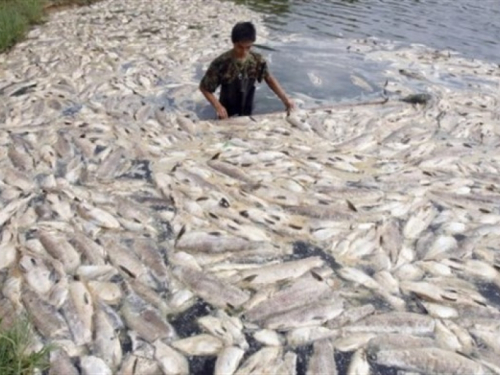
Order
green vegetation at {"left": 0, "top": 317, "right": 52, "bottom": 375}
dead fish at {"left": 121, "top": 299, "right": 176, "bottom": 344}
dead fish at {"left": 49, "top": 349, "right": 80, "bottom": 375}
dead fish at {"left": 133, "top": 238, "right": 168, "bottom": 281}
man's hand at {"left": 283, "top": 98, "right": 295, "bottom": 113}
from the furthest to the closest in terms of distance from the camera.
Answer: man's hand at {"left": 283, "top": 98, "right": 295, "bottom": 113} → dead fish at {"left": 133, "top": 238, "right": 168, "bottom": 281} → dead fish at {"left": 121, "top": 299, "right": 176, "bottom": 344} → dead fish at {"left": 49, "top": 349, "right": 80, "bottom": 375} → green vegetation at {"left": 0, "top": 317, "right": 52, "bottom": 375}

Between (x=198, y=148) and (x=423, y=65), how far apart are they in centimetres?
756

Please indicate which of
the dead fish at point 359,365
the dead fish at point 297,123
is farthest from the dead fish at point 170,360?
the dead fish at point 297,123

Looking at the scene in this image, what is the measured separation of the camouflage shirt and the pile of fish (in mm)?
614

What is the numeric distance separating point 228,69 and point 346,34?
30.2ft

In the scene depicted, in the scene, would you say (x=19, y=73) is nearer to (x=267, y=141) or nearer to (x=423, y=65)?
(x=267, y=141)

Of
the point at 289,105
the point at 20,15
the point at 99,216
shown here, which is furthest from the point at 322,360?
the point at 20,15

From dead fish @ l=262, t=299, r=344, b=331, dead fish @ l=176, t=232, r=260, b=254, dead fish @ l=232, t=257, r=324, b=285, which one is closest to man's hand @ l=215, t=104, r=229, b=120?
dead fish @ l=176, t=232, r=260, b=254

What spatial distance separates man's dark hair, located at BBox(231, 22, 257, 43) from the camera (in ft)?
25.0

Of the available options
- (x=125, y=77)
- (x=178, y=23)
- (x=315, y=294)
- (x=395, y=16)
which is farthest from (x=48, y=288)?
(x=395, y=16)

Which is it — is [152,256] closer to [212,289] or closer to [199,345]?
[212,289]

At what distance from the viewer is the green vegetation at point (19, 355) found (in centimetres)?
362

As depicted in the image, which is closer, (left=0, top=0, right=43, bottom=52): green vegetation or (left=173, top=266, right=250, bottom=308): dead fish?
(left=173, top=266, right=250, bottom=308): dead fish

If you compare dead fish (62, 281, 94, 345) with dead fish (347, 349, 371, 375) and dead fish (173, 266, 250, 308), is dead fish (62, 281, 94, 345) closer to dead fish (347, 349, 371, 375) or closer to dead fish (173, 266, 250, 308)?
dead fish (173, 266, 250, 308)

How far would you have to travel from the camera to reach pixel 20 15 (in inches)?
564
